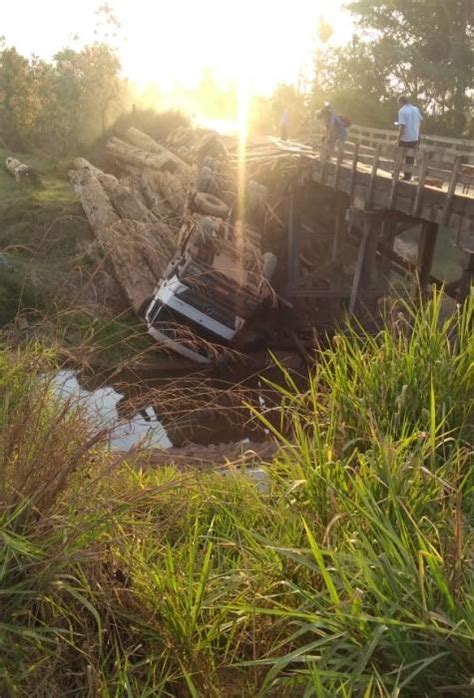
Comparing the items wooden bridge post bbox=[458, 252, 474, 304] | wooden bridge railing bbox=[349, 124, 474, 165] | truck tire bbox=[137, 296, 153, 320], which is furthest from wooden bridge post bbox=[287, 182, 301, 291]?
wooden bridge post bbox=[458, 252, 474, 304]

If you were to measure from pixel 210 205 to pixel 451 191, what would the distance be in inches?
262

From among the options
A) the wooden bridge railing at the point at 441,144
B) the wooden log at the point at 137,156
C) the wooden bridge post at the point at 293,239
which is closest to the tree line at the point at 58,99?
the wooden log at the point at 137,156

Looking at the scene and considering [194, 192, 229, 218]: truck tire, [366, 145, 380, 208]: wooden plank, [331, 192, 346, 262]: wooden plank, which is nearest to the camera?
[366, 145, 380, 208]: wooden plank

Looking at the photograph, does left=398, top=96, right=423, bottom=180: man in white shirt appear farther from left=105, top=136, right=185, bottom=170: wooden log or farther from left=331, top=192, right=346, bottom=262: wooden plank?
left=105, top=136, right=185, bottom=170: wooden log

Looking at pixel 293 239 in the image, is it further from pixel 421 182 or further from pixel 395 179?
pixel 421 182

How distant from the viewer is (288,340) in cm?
1541

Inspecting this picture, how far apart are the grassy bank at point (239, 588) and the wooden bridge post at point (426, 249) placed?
7561 mm

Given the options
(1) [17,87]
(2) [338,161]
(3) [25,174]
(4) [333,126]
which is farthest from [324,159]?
(1) [17,87]

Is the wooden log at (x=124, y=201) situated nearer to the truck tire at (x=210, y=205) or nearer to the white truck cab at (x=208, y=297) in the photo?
the truck tire at (x=210, y=205)

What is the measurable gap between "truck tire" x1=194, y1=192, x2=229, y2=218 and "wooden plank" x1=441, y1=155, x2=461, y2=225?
255 inches

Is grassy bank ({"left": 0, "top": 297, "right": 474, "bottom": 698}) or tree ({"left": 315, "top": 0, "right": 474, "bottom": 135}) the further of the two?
tree ({"left": 315, "top": 0, "right": 474, "bottom": 135})

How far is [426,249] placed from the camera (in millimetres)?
10695

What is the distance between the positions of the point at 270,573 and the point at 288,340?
12.8 m

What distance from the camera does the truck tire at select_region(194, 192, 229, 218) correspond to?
47.1 ft
